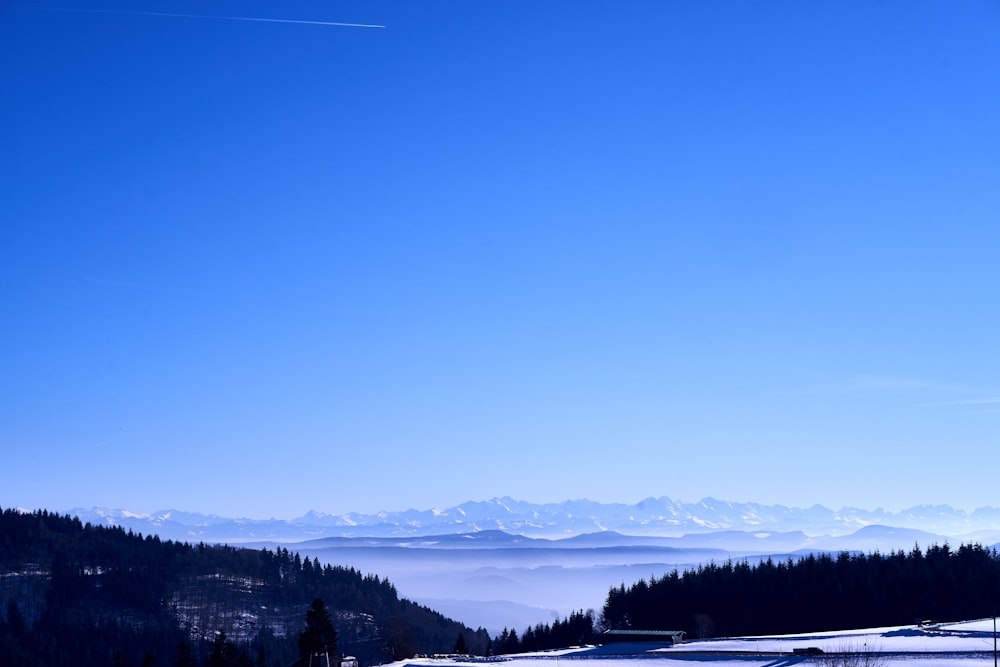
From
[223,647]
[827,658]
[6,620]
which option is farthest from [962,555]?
[6,620]

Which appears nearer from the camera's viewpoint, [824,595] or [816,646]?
[816,646]

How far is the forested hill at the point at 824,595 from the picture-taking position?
366ft

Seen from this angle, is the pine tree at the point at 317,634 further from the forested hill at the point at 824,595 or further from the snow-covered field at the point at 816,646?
the forested hill at the point at 824,595

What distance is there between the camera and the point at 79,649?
18388 centimetres

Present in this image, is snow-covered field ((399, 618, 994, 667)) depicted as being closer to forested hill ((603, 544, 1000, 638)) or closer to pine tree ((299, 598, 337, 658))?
pine tree ((299, 598, 337, 658))

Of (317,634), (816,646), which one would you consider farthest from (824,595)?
(317,634)

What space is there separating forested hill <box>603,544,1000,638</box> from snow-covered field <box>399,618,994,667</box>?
746 inches

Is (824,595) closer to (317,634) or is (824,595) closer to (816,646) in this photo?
(816,646)

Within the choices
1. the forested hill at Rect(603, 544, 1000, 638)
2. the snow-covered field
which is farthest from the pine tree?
the forested hill at Rect(603, 544, 1000, 638)

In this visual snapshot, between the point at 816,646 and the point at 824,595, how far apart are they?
36.3m

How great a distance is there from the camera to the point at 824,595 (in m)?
118

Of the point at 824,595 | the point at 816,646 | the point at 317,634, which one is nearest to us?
the point at 317,634

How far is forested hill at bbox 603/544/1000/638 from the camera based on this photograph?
11162 centimetres

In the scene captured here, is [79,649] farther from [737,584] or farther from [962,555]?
[962,555]
